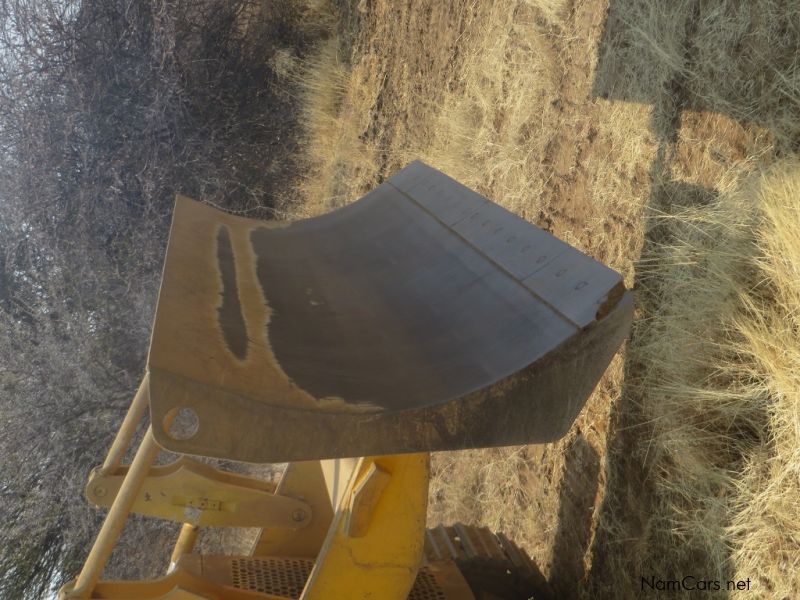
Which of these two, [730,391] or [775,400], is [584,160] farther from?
[775,400]

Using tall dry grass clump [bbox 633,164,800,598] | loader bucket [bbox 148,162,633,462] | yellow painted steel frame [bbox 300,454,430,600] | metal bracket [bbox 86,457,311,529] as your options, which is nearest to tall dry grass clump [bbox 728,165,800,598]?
tall dry grass clump [bbox 633,164,800,598]

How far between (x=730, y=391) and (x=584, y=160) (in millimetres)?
1677

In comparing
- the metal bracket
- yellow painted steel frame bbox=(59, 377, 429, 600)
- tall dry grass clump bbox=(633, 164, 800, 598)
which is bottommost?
the metal bracket

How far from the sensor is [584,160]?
413 cm

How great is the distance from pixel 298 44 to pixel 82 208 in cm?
255

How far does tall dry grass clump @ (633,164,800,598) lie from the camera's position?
2.54 meters

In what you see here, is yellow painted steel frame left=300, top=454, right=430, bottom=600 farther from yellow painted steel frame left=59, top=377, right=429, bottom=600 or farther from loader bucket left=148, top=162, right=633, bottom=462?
loader bucket left=148, top=162, right=633, bottom=462

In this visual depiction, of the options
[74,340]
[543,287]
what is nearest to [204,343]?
[543,287]

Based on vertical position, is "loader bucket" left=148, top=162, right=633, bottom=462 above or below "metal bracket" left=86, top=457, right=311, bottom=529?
above

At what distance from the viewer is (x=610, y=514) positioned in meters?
3.31

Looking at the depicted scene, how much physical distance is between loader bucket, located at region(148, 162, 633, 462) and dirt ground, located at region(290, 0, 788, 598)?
0.87 meters

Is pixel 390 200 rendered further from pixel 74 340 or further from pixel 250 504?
pixel 74 340

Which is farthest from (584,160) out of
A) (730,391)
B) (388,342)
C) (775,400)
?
(388,342)

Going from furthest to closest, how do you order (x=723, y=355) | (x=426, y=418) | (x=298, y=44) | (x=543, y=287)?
(x=298, y=44) → (x=723, y=355) → (x=543, y=287) → (x=426, y=418)
